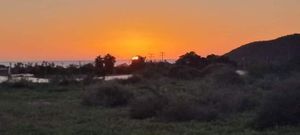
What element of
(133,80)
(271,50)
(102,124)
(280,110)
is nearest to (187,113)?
(102,124)

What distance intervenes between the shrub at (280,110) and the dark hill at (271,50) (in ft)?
215

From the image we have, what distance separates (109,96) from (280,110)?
11.3 metres

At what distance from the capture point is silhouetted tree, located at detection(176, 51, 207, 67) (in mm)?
75750

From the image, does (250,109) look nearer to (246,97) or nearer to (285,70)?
(246,97)

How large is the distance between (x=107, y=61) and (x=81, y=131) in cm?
5617

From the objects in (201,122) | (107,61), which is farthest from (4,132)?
(107,61)

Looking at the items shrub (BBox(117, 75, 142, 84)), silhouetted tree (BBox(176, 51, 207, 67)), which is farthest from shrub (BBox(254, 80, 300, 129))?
silhouetted tree (BBox(176, 51, 207, 67))

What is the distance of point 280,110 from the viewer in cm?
1922

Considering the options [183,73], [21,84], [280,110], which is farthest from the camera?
[183,73]

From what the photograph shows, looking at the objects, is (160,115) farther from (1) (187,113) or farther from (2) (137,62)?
(2) (137,62)

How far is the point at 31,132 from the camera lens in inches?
724

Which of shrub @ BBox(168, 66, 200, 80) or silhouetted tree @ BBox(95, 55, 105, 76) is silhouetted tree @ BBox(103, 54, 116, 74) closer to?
silhouetted tree @ BBox(95, 55, 105, 76)

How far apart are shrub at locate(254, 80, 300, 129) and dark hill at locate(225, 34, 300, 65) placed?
6558cm

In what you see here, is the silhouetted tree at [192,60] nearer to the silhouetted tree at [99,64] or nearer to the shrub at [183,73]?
the silhouetted tree at [99,64]
